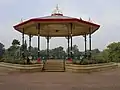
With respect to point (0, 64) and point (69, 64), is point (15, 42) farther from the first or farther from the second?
point (69, 64)

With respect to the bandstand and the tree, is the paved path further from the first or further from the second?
the tree

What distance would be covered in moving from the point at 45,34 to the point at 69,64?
13.0 m

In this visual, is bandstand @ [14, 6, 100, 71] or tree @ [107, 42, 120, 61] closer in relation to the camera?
bandstand @ [14, 6, 100, 71]

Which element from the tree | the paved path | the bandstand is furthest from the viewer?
the tree

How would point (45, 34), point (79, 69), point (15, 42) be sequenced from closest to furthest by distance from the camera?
1. point (79, 69)
2. point (45, 34)
3. point (15, 42)

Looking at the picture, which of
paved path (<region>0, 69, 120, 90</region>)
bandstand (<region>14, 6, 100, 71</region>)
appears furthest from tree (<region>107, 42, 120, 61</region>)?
paved path (<region>0, 69, 120, 90</region>)

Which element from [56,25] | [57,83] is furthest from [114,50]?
[57,83]

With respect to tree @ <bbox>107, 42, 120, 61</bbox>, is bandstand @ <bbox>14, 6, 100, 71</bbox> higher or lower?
higher

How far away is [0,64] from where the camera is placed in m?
20.6

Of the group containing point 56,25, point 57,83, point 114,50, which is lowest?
point 57,83

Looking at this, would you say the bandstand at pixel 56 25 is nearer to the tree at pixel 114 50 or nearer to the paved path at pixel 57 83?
the paved path at pixel 57 83

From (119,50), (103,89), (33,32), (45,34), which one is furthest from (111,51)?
(103,89)

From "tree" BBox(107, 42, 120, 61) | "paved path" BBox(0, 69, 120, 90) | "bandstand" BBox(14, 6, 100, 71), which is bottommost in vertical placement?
"paved path" BBox(0, 69, 120, 90)

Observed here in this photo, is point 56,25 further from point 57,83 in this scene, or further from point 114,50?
point 114,50
